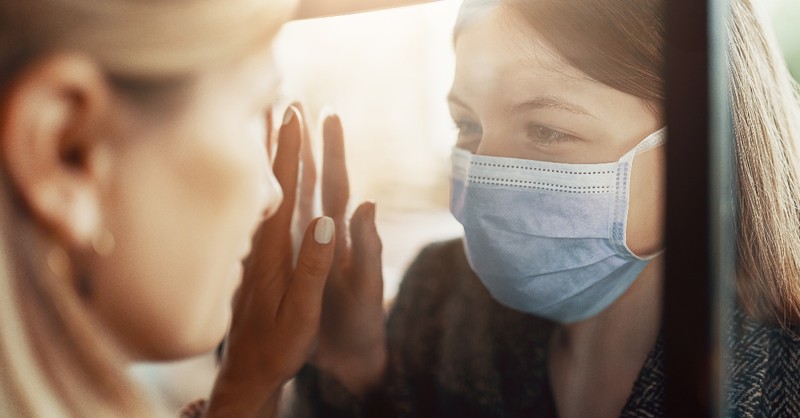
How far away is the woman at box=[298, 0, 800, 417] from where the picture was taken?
1.34 meters

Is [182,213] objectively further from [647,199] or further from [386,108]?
[647,199]

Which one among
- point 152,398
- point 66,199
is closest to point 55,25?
point 66,199

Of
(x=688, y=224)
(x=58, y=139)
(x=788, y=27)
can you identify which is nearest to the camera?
(x=58, y=139)

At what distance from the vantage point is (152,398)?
4.14ft

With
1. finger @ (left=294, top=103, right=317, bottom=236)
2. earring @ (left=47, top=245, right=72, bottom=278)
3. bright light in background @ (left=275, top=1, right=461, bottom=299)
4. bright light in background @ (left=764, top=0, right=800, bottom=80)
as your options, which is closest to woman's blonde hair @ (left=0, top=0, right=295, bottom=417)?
earring @ (left=47, top=245, right=72, bottom=278)

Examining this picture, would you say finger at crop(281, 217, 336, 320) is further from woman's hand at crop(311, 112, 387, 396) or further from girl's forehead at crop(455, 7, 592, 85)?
girl's forehead at crop(455, 7, 592, 85)

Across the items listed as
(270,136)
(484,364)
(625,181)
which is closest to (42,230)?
(270,136)

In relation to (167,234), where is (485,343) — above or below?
below

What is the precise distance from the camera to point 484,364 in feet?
4.83

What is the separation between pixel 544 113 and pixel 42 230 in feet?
3.21

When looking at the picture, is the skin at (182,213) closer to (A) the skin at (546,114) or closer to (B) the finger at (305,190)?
(B) the finger at (305,190)

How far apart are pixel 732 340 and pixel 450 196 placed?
0.70 metres

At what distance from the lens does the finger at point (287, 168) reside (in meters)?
1.27

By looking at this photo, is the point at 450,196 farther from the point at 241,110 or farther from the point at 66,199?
the point at 66,199
